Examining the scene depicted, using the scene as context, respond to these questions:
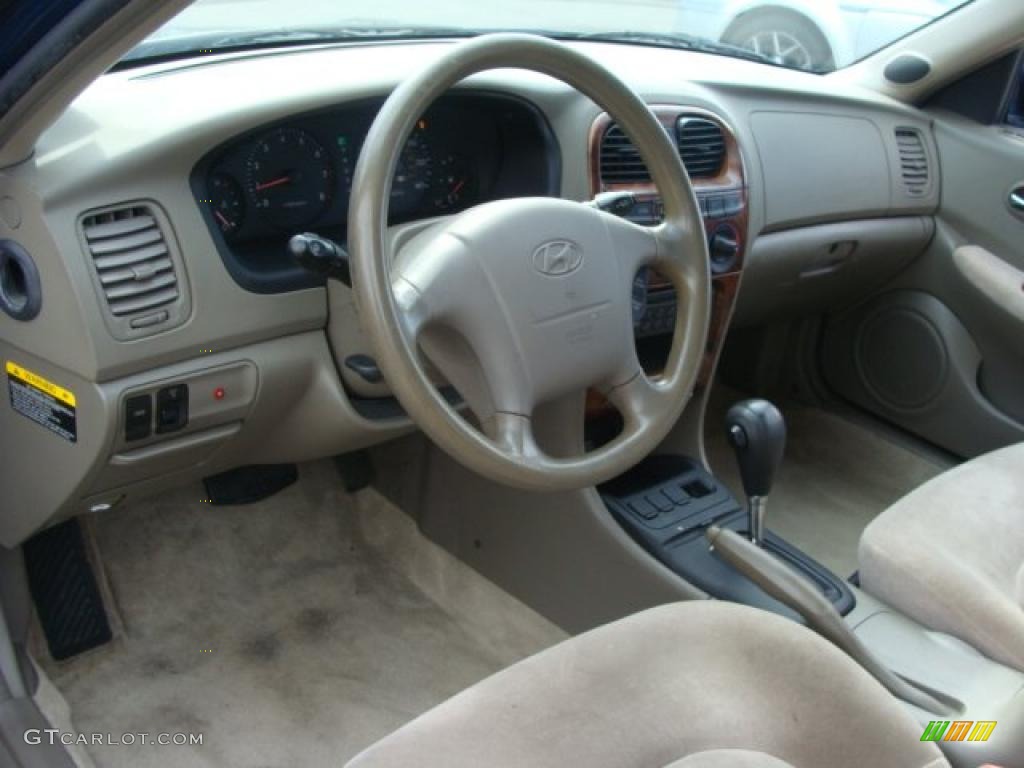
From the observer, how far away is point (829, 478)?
8.60ft

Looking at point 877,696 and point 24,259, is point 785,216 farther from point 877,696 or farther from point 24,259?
point 24,259

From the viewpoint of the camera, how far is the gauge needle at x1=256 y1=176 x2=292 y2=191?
1528 mm

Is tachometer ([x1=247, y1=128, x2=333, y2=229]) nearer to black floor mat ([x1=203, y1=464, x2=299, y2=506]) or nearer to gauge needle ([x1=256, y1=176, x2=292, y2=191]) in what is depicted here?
gauge needle ([x1=256, y1=176, x2=292, y2=191])

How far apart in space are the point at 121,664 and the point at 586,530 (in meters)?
0.87

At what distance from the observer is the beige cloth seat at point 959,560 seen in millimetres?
1431

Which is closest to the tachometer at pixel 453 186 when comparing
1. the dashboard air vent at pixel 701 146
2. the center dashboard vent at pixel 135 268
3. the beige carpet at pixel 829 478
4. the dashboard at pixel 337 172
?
the dashboard at pixel 337 172

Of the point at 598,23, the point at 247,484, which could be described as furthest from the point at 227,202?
the point at 598,23

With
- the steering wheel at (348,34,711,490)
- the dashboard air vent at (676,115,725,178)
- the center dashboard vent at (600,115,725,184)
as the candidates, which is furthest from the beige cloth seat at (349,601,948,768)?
the dashboard air vent at (676,115,725,178)

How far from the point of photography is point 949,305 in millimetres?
2498

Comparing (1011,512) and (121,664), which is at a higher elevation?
(1011,512)

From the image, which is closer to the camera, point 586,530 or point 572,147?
point 572,147

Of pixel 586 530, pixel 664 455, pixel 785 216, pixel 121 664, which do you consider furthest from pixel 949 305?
pixel 121 664

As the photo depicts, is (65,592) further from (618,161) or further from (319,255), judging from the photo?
(618,161)

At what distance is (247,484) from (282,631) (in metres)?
0.30
